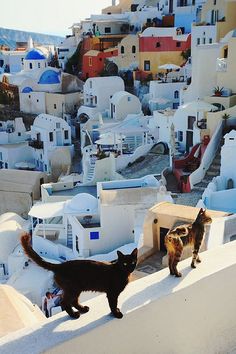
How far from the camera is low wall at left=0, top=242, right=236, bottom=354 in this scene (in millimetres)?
3102

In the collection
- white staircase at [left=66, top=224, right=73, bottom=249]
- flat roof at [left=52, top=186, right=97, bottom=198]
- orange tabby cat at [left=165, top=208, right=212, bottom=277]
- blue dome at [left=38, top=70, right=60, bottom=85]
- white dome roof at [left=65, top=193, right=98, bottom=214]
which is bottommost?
white staircase at [left=66, top=224, right=73, bottom=249]

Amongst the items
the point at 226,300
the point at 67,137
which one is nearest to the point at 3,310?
the point at 226,300

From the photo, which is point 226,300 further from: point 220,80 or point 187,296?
point 220,80

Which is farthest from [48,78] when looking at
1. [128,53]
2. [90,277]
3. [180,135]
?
[90,277]

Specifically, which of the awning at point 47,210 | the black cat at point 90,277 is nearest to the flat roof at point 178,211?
the black cat at point 90,277

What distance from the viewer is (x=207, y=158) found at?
18.3 meters

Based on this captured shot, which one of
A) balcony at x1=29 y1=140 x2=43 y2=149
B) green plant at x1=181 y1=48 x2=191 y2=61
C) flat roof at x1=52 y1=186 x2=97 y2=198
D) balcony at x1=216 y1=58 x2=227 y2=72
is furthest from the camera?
green plant at x1=181 y1=48 x2=191 y2=61

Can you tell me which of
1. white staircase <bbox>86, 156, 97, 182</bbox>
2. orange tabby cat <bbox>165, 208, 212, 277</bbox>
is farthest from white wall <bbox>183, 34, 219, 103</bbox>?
orange tabby cat <bbox>165, 208, 212, 277</bbox>

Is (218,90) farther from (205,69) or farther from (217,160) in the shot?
(217,160)

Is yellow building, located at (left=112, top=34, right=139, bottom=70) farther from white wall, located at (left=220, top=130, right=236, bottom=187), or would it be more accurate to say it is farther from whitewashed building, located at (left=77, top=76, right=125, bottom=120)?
white wall, located at (left=220, top=130, right=236, bottom=187)

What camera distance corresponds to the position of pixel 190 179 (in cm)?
1727

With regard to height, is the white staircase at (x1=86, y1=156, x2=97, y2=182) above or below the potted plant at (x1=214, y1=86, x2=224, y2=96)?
below

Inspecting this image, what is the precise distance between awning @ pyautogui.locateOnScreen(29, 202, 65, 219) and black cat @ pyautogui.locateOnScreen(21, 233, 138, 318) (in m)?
13.1

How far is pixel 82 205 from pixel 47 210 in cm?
174
